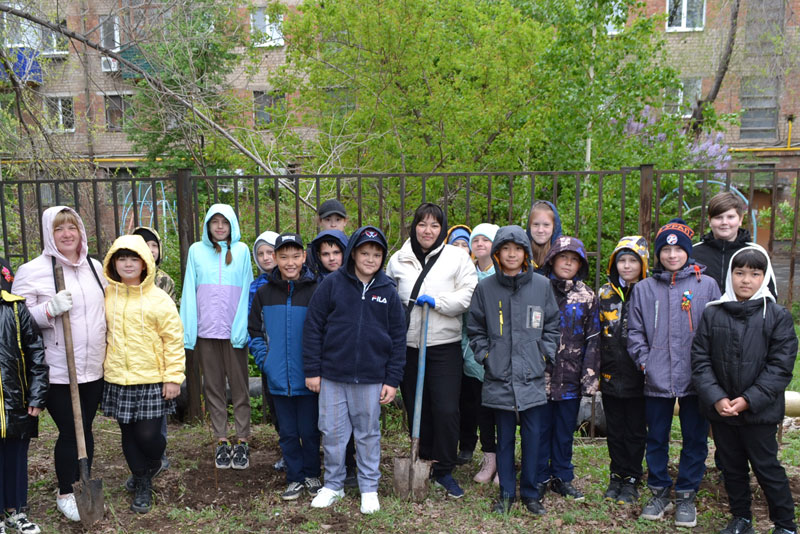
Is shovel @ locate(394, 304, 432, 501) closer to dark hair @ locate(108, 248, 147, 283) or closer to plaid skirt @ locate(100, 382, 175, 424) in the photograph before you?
plaid skirt @ locate(100, 382, 175, 424)

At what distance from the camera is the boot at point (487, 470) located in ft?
13.8

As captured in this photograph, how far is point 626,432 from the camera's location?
12.6 ft

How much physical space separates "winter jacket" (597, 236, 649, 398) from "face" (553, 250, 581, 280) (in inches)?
8.5

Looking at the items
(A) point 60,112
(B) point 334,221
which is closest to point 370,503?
(B) point 334,221

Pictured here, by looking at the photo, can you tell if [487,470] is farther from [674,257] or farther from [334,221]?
[334,221]

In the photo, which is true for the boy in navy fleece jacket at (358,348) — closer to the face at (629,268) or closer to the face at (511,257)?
the face at (511,257)

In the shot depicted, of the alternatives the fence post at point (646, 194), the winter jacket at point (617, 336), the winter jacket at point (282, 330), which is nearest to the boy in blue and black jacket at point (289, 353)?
the winter jacket at point (282, 330)

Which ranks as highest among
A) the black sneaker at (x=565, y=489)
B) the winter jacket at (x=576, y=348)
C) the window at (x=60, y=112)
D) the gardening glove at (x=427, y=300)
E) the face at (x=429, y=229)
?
the window at (x=60, y=112)

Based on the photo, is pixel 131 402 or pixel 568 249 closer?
pixel 131 402

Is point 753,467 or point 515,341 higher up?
point 515,341

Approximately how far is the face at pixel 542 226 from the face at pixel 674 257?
2.50ft

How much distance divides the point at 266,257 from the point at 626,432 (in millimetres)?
2634

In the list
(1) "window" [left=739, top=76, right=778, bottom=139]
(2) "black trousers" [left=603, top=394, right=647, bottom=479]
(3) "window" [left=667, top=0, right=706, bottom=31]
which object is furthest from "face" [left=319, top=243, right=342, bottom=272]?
Result: (1) "window" [left=739, top=76, right=778, bottom=139]

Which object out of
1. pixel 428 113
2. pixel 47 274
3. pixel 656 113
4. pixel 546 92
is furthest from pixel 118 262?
pixel 656 113
